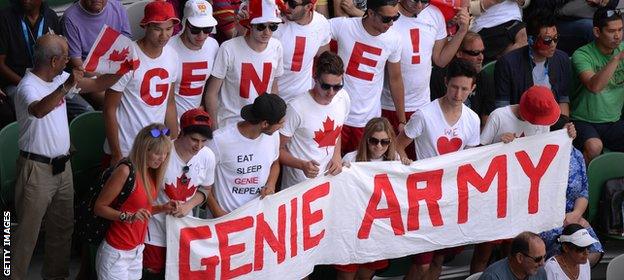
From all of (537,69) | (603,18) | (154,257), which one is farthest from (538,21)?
(154,257)

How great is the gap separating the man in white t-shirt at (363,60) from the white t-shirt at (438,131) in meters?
0.40

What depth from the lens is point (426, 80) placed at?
9477 mm

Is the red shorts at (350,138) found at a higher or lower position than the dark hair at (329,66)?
lower

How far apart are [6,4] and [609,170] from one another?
5.24 m

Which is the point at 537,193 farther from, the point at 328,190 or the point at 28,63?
the point at 28,63

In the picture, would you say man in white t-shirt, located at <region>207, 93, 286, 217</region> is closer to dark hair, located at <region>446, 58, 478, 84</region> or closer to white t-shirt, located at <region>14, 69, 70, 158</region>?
white t-shirt, located at <region>14, 69, 70, 158</region>

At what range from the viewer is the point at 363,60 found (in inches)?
356

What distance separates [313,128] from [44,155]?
1803 mm

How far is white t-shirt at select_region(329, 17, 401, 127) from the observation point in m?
9.02

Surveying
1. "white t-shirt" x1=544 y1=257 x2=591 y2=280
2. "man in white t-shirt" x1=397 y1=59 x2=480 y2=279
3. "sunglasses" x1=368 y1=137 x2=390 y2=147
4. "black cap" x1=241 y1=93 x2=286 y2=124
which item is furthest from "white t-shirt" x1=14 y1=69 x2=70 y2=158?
"white t-shirt" x1=544 y1=257 x2=591 y2=280

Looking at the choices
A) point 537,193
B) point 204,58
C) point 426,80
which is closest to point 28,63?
point 204,58

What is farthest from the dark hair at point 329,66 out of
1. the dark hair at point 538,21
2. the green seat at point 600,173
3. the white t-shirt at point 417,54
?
the green seat at point 600,173

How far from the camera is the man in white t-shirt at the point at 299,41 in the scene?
8812mm

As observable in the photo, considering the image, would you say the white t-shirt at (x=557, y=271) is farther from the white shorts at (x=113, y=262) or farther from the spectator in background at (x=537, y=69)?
the white shorts at (x=113, y=262)
